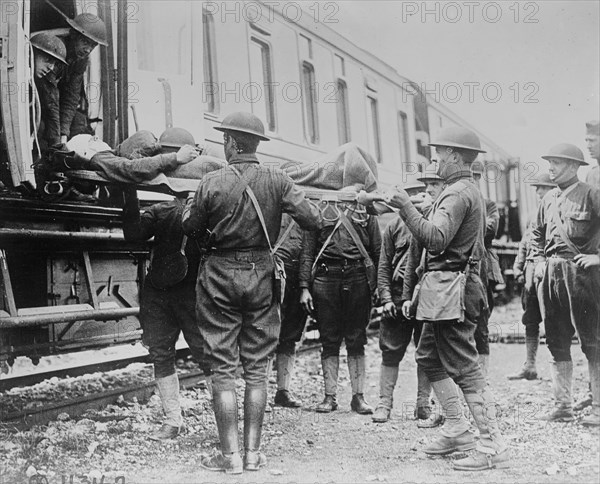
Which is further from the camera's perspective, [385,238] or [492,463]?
[385,238]

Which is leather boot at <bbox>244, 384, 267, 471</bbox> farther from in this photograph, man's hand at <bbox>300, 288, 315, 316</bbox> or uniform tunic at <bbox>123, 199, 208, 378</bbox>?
man's hand at <bbox>300, 288, 315, 316</bbox>

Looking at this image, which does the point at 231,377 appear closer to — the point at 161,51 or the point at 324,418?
the point at 324,418

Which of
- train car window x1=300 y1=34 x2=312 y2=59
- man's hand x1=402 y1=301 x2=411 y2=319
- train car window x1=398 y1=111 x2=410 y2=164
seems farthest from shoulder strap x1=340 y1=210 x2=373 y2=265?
train car window x1=398 y1=111 x2=410 y2=164

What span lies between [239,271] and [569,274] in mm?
2516

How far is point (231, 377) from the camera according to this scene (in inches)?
146

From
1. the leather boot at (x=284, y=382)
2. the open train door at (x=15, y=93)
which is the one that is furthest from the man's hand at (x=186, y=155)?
the leather boot at (x=284, y=382)

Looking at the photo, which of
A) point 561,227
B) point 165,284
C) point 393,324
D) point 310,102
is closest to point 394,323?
point 393,324

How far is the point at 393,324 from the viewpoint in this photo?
514 cm

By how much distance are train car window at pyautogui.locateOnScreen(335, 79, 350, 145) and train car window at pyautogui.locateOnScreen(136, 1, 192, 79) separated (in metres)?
2.81

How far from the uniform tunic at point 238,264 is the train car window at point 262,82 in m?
2.90

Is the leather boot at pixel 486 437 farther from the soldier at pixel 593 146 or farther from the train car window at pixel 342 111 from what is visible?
the train car window at pixel 342 111

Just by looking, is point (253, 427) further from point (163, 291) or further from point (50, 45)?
point (50, 45)

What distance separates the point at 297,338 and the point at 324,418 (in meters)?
0.74

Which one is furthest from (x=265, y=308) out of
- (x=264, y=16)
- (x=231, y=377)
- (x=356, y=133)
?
(x=356, y=133)
